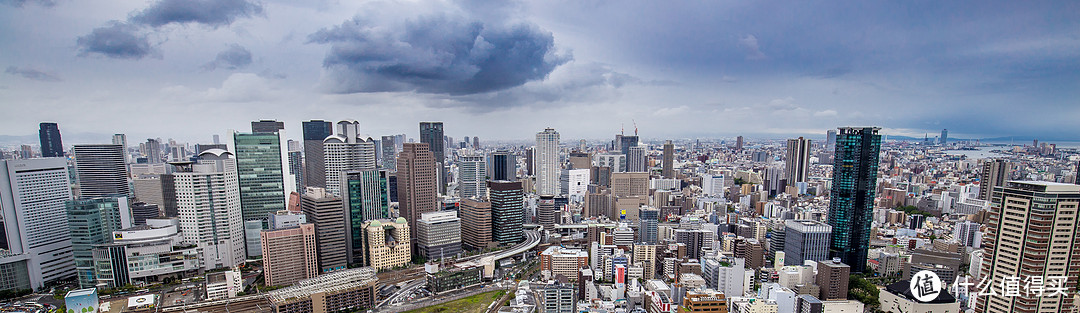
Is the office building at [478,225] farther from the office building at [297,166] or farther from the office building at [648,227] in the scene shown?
the office building at [297,166]

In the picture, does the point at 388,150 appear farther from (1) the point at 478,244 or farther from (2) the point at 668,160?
(2) the point at 668,160

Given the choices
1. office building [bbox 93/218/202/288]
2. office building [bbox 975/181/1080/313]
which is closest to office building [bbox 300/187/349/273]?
office building [bbox 93/218/202/288]

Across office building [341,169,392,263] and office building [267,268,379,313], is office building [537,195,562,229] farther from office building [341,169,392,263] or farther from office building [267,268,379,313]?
office building [267,268,379,313]

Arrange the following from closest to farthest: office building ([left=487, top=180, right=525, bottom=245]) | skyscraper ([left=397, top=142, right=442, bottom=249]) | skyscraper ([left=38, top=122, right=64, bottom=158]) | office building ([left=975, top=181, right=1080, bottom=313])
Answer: office building ([left=975, top=181, right=1080, bottom=313]), skyscraper ([left=397, top=142, right=442, bottom=249]), office building ([left=487, top=180, right=525, bottom=245]), skyscraper ([left=38, top=122, right=64, bottom=158])

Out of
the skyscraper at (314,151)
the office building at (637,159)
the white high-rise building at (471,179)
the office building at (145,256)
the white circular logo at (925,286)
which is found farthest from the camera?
the office building at (637,159)

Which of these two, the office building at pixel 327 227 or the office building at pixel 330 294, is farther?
the office building at pixel 327 227

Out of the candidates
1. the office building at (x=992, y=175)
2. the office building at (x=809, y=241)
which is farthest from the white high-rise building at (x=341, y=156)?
the office building at (x=992, y=175)
